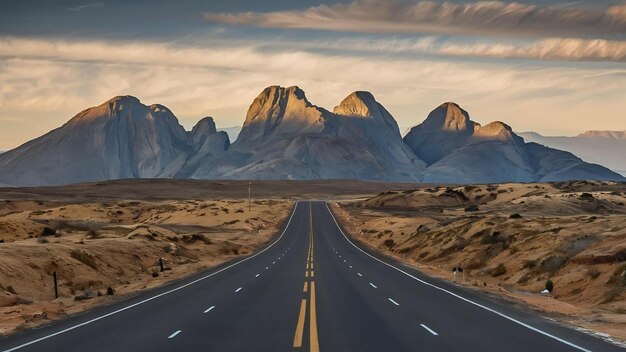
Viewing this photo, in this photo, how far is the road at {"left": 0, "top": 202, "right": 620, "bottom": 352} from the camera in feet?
60.0

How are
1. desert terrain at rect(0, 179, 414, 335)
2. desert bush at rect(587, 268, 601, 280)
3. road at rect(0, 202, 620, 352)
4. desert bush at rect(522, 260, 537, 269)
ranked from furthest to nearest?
desert bush at rect(522, 260, 537, 269) → desert bush at rect(587, 268, 601, 280) → desert terrain at rect(0, 179, 414, 335) → road at rect(0, 202, 620, 352)

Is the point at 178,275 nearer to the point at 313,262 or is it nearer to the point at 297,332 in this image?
the point at 313,262

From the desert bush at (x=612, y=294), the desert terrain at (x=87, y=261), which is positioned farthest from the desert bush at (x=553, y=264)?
the desert terrain at (x=87, y=261)

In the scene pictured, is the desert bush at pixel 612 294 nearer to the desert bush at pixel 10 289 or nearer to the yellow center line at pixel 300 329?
the yellow center line at pixel 300 329

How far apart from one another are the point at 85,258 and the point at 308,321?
27.6m

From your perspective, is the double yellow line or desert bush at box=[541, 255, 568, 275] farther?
desert bush at box=[541, 255, 568, 275]

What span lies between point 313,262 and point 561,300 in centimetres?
2318

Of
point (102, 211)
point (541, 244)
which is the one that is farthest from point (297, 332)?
point (102, 211)

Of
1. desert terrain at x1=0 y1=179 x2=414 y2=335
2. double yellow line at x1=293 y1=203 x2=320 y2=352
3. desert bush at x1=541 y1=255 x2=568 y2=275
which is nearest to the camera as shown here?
double yellow line at x1=293 y1=203 x2=320 y2=352

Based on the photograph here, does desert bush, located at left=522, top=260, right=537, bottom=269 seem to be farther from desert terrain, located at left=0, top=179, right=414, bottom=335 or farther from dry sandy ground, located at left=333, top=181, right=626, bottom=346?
desert terrain, located at left=0, top=179, right=414, bottom=335

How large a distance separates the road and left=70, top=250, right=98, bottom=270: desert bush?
28.0ft

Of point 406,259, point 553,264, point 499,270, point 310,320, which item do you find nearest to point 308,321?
point 310,320

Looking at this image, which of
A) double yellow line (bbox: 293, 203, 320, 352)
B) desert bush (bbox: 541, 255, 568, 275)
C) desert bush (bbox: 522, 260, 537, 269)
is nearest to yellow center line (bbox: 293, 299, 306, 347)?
double yellow line (bbox: 293, 203, 320, 352)

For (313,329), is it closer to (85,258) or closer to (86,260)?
(86,260)
